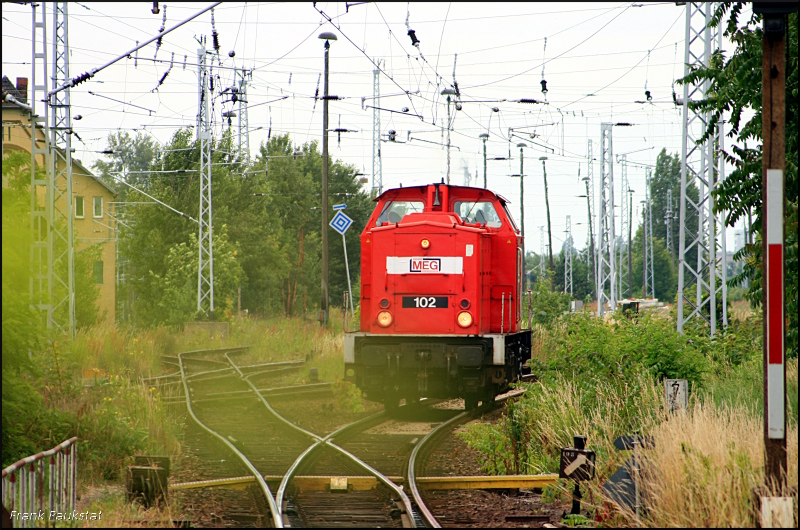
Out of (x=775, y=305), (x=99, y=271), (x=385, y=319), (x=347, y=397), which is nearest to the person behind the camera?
(x=775, y=305)

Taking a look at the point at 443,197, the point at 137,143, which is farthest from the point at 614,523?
the point at 137,143

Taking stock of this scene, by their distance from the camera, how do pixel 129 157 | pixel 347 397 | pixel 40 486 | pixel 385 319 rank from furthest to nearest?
pixel 129 157, pixel 347 397, pixel 385 319, pixel 40 486

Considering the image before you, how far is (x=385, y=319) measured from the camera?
41.8 ft

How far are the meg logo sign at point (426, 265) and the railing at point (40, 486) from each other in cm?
609

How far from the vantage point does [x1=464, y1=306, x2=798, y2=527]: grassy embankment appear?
624cm

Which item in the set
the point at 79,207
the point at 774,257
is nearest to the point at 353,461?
the point at 774,257

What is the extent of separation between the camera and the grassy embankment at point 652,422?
6242 millimetres

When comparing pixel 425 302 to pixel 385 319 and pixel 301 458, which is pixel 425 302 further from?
pixel 301 458

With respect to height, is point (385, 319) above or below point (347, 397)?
above

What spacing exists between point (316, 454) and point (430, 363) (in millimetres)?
2612

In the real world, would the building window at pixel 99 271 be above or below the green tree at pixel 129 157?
below

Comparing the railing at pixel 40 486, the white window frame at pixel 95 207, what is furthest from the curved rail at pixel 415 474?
the white window frame at pixel 95 207

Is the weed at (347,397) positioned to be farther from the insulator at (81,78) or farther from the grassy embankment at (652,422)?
the insulator at (81,78)

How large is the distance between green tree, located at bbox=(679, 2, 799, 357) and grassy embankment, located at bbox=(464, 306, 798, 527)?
1148 mm
